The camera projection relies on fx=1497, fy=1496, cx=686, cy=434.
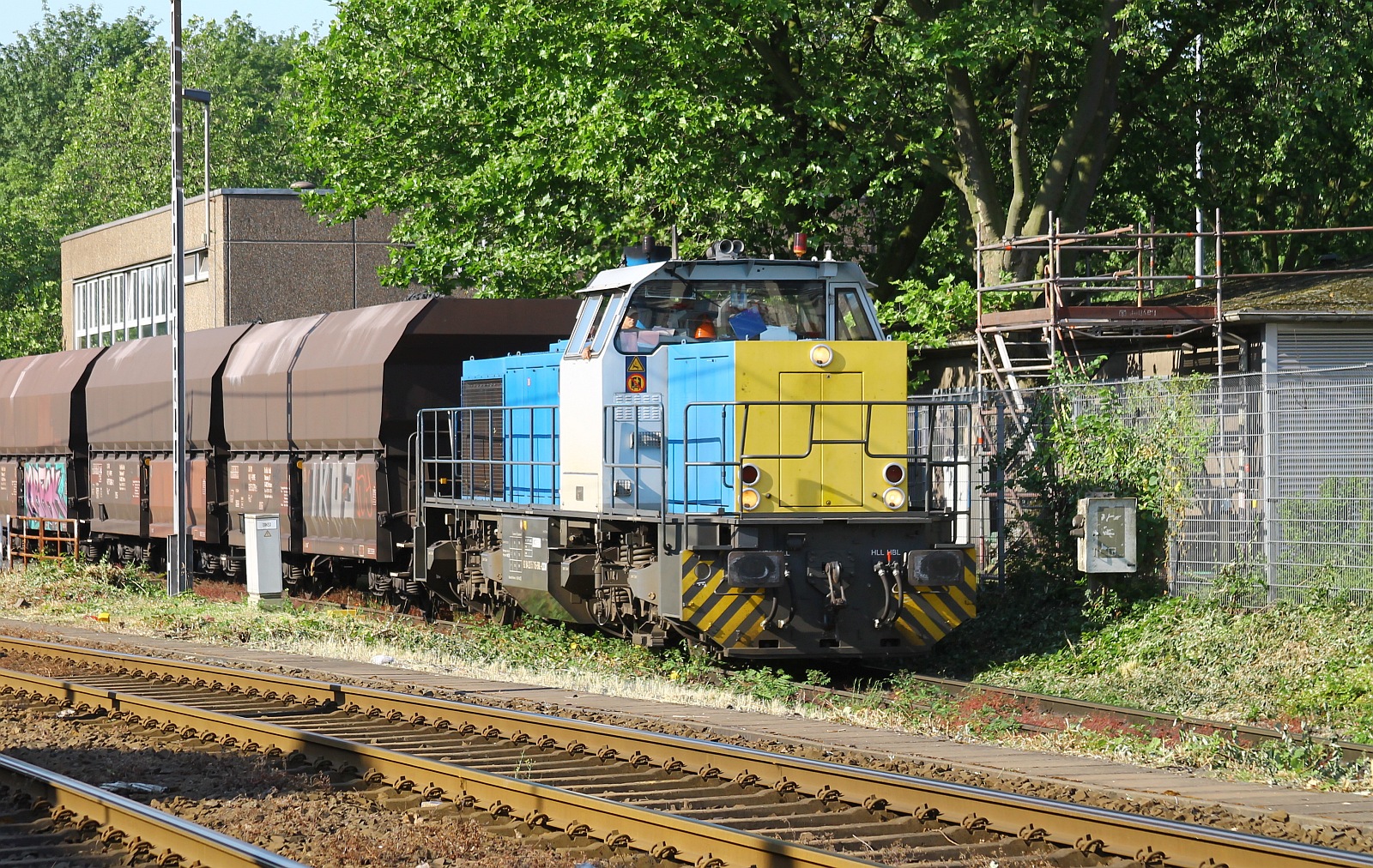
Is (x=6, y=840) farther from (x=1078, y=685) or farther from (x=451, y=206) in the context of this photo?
(x=451, y=206)

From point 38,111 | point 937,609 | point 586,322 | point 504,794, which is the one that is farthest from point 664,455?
point 38,111

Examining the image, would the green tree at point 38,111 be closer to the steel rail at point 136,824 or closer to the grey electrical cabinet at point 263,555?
the grey electrical cabinet at point 263,555

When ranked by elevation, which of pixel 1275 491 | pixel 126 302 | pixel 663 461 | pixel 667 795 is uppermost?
pixel 126 302

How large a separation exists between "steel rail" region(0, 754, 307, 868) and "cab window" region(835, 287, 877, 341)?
722cm

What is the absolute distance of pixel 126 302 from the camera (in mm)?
44000

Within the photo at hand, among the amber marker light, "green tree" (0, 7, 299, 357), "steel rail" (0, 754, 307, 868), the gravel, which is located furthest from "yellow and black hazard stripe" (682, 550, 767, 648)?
"green tree" (0, 7, 299, 357)

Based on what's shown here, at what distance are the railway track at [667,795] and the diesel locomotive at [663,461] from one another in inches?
110

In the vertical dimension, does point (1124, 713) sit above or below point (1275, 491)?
below

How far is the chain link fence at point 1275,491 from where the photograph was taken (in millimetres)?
12062

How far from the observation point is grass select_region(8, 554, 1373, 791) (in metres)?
9.53

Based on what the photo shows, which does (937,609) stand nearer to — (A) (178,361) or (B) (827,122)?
(B) (827,122)

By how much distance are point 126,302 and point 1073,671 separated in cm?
3751

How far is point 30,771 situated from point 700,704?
4.70 m

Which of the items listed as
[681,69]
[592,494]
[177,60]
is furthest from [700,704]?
[177,60]
